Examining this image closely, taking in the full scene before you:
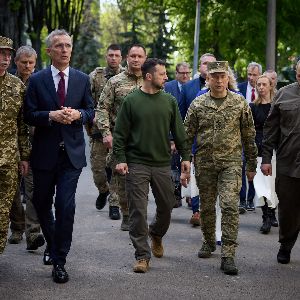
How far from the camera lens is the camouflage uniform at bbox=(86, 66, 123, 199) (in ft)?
34.6

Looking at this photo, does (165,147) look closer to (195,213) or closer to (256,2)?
(195,213)

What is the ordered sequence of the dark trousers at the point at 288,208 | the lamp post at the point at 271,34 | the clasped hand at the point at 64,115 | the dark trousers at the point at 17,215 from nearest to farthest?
the clasped hand at the point at 64,115 → the dark trousers at the point at 288,208 → the dark trousers at the point at 17,215 → the lamp post at the point at 271,34

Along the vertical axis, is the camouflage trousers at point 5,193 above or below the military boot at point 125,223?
above

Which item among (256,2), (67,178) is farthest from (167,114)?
(256,2)

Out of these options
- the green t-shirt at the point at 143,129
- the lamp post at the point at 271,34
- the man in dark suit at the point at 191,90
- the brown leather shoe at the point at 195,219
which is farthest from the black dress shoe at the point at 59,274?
the lamp post at the point at 271,34

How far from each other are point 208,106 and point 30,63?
2245 millimetres

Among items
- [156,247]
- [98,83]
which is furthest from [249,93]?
[156,247]

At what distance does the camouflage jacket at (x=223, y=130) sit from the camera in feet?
24.7

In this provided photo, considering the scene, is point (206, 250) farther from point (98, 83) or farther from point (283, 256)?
point (98, 83)

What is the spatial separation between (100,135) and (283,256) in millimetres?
3735

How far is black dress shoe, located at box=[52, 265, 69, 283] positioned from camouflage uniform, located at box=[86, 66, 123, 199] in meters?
3.78

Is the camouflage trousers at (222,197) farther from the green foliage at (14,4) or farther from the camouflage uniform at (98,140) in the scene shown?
the green foliage at (14,4)

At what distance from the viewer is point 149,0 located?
25.5 metres

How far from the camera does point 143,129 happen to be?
7340 millimetres
